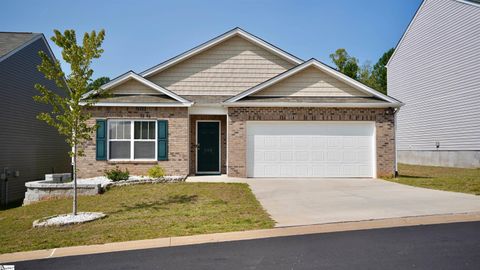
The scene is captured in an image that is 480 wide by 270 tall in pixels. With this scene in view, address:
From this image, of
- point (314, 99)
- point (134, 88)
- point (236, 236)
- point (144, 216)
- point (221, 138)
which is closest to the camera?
point (236, 236)

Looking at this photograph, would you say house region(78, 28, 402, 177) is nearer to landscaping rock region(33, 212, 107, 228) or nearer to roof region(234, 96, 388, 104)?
roof region(234, 96, 388, 104)

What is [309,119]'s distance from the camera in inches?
631

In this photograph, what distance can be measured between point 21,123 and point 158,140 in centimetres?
799

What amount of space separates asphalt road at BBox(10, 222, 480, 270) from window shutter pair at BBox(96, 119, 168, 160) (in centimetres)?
946

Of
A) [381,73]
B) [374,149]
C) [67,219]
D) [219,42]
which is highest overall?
[381,73]

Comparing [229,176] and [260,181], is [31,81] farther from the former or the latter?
[260,181]

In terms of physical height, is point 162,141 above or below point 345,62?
below

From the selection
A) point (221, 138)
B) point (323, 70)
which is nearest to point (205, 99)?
point (221, 138)

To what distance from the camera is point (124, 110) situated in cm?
1574

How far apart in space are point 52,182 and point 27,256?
8.21 m

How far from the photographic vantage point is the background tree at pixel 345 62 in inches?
2063

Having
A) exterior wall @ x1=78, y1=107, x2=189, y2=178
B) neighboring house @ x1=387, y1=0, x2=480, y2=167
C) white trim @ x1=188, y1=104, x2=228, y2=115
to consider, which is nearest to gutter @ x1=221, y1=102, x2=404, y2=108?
white trim @ x1=188, y1=104, x2=228, y2=115

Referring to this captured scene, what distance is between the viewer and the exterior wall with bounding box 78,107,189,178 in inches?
616

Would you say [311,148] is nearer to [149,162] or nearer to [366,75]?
[149,162]
